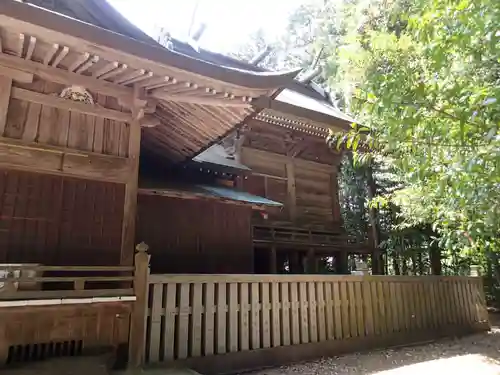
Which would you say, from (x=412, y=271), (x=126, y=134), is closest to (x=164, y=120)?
(x=126, y=134)

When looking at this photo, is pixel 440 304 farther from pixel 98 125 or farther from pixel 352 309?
pixel 98 125

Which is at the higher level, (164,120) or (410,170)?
(164,120)

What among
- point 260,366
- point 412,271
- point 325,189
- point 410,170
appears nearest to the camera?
point 410,170

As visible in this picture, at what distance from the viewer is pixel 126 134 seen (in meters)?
4.88

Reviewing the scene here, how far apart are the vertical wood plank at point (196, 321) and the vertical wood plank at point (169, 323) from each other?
0.84 ft

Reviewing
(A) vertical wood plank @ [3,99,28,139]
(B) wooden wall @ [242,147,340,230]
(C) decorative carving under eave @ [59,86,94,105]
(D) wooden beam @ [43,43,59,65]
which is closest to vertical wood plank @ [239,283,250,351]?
(C) decorative carving under eave @ [59,86,94,105]

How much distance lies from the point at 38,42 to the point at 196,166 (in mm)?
4194

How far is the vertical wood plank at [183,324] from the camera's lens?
4.52 m

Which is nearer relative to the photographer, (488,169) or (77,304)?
(488,169)

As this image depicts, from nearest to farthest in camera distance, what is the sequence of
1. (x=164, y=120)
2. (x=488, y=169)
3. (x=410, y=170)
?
(x=488, y=169) → (x=410, y=170) → (x=164, y=120)

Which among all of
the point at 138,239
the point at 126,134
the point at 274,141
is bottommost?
the point at 138,239

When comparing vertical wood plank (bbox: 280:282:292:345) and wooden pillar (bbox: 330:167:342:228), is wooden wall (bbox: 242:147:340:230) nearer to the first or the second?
wooden pillar (bbox: 330:167:342:228)

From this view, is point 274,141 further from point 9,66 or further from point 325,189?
point 9,66

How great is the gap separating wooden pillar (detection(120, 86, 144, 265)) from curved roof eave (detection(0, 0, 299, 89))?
32.3 inches
